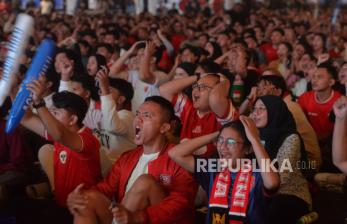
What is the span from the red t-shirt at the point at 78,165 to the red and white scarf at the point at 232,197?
82 centimetres

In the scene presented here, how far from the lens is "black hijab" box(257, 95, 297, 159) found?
347cm

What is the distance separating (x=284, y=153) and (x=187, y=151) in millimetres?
602

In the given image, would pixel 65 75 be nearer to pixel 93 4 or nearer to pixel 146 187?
pixel 146 187

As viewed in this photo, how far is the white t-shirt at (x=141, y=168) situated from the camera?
10.7ft

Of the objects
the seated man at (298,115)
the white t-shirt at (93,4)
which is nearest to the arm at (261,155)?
the seated man at (298,115)

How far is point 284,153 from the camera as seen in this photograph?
3391mm

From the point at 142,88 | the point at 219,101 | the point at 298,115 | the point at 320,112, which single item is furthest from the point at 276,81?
the point at 142,88

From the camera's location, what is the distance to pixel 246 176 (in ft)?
9.58

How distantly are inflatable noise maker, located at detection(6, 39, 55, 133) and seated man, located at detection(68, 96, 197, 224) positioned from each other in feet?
1.59

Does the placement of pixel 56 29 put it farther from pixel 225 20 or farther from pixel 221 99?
pixel 221 99

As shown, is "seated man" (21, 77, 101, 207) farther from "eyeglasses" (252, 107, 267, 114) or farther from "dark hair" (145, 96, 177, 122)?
"eyeglasses" (252, 107, 267, 114)

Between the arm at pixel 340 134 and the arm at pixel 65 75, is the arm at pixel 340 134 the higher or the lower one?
the lower one

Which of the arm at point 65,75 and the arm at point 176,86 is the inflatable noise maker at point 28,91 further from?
the arm at point 65,75

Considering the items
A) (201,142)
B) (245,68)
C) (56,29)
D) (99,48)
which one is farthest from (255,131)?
(56,29)
